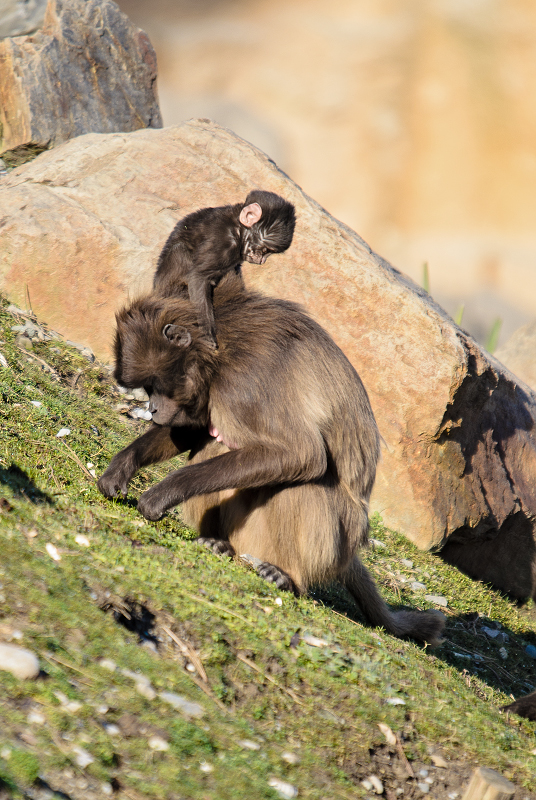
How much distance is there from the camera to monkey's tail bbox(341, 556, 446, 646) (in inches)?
215

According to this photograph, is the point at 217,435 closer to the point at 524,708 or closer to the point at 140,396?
the point at 524,708

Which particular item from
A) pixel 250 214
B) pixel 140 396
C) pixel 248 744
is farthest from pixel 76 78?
pixel 248 744

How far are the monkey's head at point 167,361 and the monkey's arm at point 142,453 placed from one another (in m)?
0.43

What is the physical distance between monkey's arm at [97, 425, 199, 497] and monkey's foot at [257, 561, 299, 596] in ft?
3.37

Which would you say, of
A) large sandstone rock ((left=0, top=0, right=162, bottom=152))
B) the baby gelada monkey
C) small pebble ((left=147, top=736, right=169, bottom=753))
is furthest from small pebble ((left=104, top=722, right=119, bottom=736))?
large sandstone rock ((left=0, top=0, right=162, bottom=152))

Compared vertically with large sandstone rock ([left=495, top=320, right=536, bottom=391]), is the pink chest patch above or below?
above

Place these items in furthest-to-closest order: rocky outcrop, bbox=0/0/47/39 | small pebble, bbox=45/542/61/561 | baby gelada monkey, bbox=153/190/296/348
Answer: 1. rocky outcrop, bbox=0/0/47/39
2. baby gelada monkey, bbox=153/190/296/348
3. small pebble, bbox=45/542/61/561

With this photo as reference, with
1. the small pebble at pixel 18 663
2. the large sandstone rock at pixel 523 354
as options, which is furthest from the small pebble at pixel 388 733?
the large sandstone rock at pixel 523 354

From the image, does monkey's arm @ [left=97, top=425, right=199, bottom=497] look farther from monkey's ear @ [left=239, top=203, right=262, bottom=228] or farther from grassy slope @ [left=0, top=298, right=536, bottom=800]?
monkey's ear @ [left=239, top=203, right=262, bottom=228]

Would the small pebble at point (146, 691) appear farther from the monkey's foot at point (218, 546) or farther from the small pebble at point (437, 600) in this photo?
the small pebble at point (437, 600)

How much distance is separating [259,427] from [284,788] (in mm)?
2336

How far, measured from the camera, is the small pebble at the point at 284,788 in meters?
2.59

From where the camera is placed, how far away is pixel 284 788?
262cm

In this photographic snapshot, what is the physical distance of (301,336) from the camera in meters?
4.87
